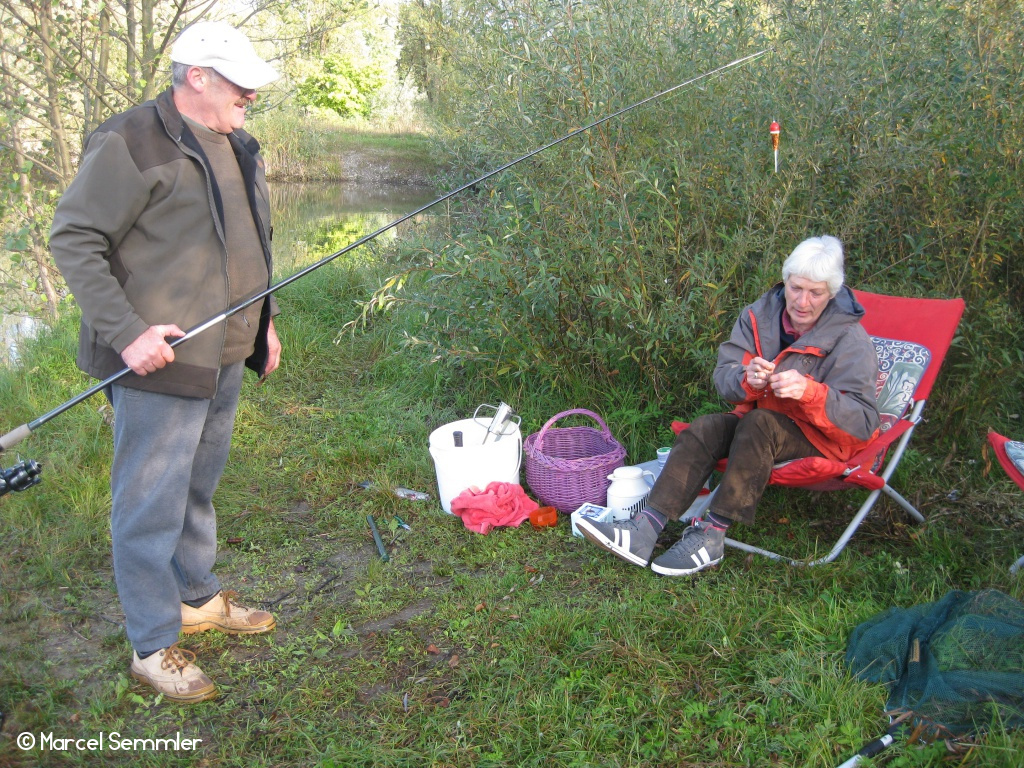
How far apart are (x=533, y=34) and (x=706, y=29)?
763mm

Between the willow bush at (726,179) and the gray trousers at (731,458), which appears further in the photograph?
the willow bush at (726,179)

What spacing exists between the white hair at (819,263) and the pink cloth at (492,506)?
1397 millimetres

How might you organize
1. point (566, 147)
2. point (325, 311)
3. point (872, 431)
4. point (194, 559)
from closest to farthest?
point (194, 559)
point (872, 431)
point (566, 147)
point (325, 311)

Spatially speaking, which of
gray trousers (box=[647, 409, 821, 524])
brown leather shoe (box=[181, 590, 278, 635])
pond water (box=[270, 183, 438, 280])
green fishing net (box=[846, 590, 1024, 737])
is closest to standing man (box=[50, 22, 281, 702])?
brown leather shoe (box=[181, 590, 278, 635])

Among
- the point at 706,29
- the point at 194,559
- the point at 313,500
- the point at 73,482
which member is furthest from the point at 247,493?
the point at 706,29

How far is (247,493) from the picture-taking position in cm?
367

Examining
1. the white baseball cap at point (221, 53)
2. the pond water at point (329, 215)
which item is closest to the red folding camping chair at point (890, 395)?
the white baseball cap at point (221, 53)

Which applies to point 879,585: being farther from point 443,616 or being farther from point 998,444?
point 443,616

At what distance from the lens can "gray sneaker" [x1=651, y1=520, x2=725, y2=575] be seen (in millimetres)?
2811

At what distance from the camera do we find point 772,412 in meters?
2.86

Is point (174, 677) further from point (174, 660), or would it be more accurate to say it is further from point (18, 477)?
point (18, 477)

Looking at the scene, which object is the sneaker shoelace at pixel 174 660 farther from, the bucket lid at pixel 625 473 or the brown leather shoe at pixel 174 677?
the bucket lid at pixel 625 473

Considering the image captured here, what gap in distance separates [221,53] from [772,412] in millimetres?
2068

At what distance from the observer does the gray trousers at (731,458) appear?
9.24ft
